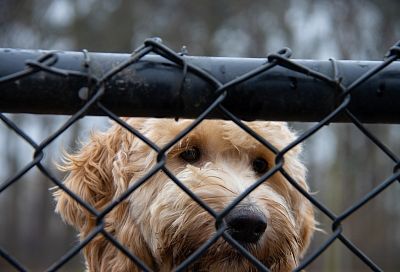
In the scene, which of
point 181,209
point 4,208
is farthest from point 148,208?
point 4,208

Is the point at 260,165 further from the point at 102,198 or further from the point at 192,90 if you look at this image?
the point at 192,90

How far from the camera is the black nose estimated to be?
265cm

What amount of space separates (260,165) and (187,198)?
2.60 feet

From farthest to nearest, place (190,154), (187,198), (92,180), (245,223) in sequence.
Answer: (92,180) → (190,154) → (187,198) → (245,223)

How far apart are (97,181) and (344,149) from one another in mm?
11371

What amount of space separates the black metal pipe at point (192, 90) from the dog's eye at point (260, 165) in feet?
6.51

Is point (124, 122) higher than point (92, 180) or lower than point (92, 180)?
lower

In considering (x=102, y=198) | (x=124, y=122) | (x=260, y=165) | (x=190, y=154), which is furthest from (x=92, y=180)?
(x=124, y=122)

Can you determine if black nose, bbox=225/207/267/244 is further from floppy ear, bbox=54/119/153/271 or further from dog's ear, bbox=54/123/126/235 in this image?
dog's ear, bbox=54/123/126/235

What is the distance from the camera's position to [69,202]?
365 centimetres

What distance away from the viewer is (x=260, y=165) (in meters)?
3.69

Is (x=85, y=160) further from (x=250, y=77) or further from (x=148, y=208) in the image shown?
(x=250, y=77)

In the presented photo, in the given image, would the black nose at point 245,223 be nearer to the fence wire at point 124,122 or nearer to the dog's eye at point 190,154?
the dog's eye at point 190,154

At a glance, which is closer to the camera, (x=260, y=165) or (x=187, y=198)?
(x=187, y=198)
